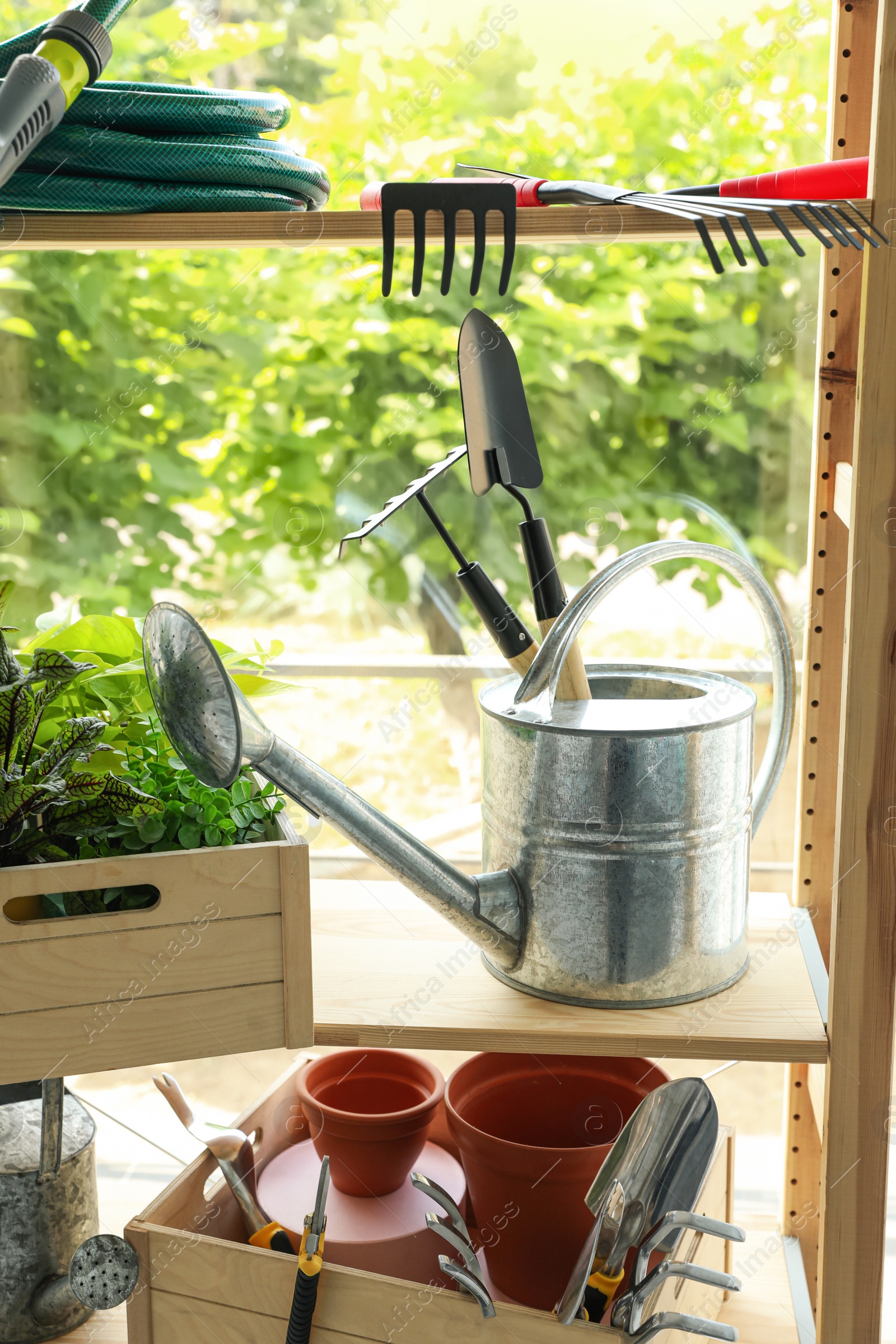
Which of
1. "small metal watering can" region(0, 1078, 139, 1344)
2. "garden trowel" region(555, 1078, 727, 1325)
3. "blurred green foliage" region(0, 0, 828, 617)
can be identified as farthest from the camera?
"blurred green foliage" region(0, 0, 828, 617)

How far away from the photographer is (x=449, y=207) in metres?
0.62

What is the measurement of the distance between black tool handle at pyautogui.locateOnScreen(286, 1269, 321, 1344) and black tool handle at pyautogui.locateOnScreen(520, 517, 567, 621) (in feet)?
1.53

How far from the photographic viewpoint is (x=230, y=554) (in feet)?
5.07

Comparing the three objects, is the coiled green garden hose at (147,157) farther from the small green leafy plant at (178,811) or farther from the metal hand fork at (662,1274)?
the metal hand fork at (662,1274)

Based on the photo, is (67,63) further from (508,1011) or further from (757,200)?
(508,1011)

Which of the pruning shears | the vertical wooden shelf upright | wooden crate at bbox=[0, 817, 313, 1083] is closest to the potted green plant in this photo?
wooden crate at bbox=[0, 817, 313, 1083]

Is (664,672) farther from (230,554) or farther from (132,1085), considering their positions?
(132,1085)

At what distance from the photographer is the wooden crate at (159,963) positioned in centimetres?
60

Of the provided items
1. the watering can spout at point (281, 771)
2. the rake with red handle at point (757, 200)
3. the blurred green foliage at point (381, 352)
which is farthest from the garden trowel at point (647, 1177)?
the blurred green foliage at point (381, 352)

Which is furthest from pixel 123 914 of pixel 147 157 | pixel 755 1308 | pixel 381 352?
pixel 381 352

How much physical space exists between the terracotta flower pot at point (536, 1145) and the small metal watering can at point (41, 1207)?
0.32 meters

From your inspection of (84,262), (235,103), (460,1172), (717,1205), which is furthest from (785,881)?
(84,262)

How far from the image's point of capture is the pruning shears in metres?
0.67

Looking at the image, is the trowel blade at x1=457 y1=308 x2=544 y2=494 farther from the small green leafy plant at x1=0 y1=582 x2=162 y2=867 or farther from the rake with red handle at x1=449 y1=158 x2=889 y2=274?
the small green leafy plant at x1=0 y1=582 x2=162 y2=867
